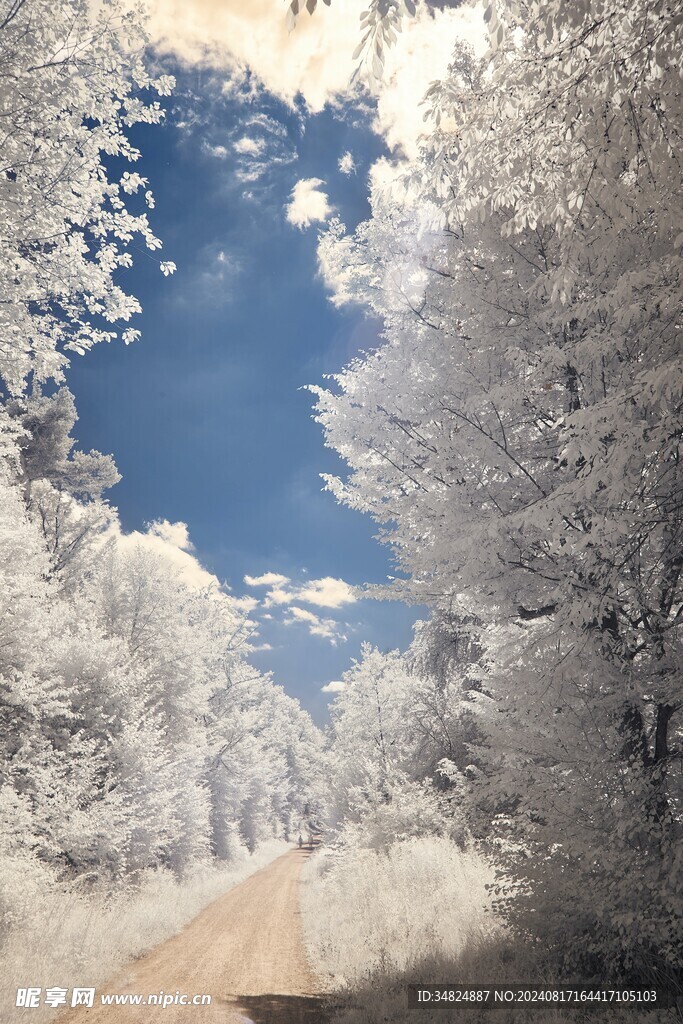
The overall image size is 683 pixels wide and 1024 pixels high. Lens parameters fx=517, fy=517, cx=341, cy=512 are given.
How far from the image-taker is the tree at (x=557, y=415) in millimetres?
4301

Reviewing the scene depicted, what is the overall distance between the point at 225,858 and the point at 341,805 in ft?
23.6

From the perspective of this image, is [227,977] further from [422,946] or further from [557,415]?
[557,415]

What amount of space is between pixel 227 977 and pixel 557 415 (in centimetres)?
993

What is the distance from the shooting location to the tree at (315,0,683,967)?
14.1 ft

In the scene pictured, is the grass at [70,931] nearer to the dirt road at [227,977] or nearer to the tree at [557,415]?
the dirt road at [227,977]

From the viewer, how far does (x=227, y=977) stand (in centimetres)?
823

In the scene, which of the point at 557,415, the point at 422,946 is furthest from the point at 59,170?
the point at 422,946

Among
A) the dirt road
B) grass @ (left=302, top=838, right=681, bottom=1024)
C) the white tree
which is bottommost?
the dirt road

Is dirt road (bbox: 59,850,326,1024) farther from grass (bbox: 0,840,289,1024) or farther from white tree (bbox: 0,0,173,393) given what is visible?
white tree (bbox: 0,0,173,393)

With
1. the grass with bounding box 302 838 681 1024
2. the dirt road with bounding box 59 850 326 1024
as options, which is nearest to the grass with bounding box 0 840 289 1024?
the dirt road with bounding box 59 850 326 1024

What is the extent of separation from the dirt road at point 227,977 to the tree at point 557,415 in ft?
11.9

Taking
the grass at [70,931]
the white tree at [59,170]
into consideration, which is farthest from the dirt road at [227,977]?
the white tree at [59,170]

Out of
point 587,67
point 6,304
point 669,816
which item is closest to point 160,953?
point 669,816

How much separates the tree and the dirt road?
142 inches
